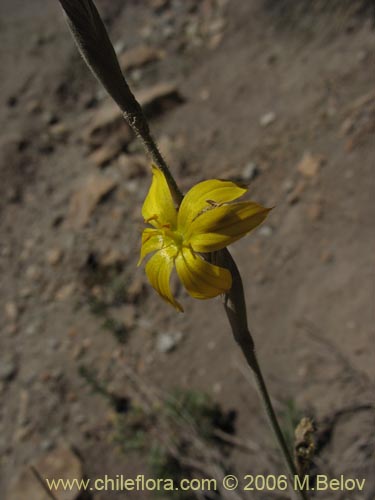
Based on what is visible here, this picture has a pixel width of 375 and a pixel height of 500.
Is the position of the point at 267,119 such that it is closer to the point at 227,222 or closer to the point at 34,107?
the point at 34,107

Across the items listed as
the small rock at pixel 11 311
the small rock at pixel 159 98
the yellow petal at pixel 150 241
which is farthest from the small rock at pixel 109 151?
the yellow petal at pixel 150 241

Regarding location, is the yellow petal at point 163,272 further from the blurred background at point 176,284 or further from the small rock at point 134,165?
the small rock at point 134,165

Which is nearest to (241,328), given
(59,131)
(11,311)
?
(11,311)

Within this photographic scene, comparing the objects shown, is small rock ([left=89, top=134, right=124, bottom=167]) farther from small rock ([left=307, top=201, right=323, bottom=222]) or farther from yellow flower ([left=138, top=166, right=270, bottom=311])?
yellow flower ([left=138, top=166, right=270, bottom=311])

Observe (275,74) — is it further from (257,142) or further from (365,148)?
(365,148)

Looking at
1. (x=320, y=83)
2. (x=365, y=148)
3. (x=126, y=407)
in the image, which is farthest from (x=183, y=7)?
(x=126, y=407)

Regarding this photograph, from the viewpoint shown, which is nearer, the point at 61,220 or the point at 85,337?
the point at 85,337
